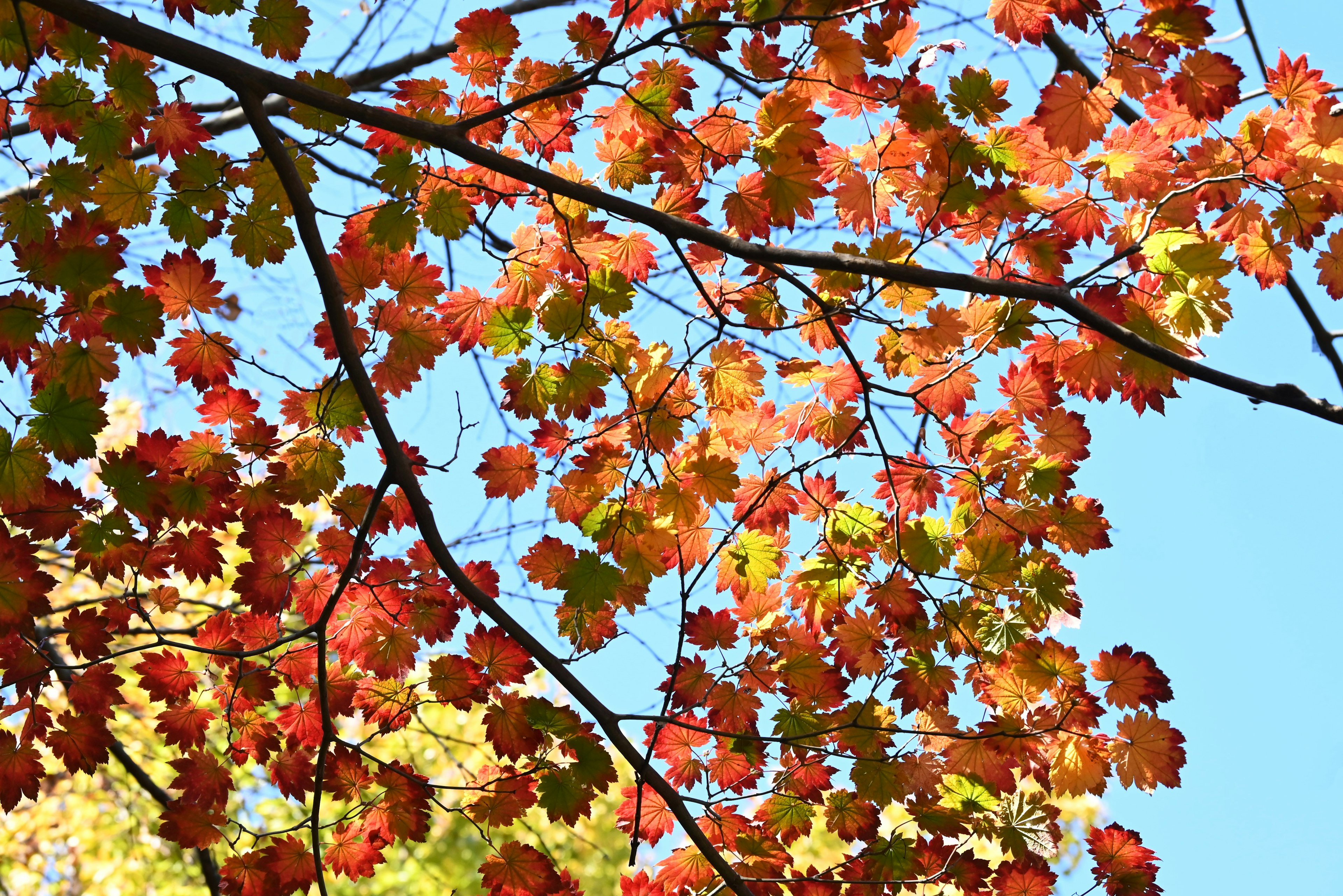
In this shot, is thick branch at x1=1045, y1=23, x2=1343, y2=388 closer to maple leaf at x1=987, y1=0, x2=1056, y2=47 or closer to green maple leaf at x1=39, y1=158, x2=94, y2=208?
maple leaf at x1=987, y1=0, x2=1056, y2=47

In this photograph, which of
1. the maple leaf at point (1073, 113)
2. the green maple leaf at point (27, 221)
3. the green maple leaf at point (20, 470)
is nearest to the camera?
the green maple leaf at point (20, 470)

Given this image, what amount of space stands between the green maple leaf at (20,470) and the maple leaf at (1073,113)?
226cm

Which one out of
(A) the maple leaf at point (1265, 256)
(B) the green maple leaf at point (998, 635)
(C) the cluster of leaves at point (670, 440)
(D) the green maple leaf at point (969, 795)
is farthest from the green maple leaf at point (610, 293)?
(A) the maple leaf at point (1265, 256)

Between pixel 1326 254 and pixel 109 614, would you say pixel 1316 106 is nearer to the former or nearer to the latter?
pixel 1326 254

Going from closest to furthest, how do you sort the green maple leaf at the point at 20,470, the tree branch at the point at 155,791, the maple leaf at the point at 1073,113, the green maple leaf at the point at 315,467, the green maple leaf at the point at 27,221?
the green maple leaf at the point at 20,470, the maple leaf at the point at 1073,113, the green maple leaf at the point at 315,467, the green maple leaf at the point at 27,221, the tree branch at the point at 155,791

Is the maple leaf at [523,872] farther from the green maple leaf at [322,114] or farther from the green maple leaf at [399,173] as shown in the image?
the green maple leaf at [322,114]

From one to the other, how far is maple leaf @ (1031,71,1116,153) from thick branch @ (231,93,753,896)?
1.59 meters

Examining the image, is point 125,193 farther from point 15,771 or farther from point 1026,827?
point 1026,827

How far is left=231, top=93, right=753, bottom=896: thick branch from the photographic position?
2137 mm

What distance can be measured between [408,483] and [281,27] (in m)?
1.21

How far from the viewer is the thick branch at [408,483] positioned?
2137mm

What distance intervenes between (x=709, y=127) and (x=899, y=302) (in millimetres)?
647

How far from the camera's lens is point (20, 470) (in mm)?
2080

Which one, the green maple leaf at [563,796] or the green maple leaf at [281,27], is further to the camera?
the green maple leaf at [281,27]
